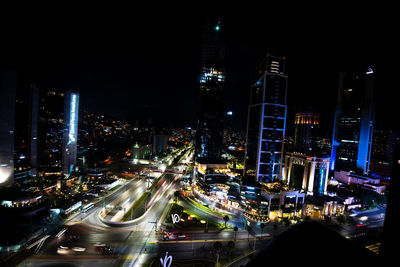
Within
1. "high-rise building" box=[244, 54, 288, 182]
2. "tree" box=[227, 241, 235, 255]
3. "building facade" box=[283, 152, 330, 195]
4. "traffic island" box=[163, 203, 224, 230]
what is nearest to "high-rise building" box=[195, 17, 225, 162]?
"high-rise building" box=[244, 54, 288, 182]

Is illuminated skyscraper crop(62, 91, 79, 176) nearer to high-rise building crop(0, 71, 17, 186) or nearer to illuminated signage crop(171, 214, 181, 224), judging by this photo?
high-rise building crop(0, 71, 17, 186)

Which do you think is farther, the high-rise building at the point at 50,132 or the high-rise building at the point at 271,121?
the high-rise building at the point at 50,132

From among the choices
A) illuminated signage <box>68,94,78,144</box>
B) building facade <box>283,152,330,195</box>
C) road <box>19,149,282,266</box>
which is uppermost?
illuminated signage <box>68,94,78,144</box>

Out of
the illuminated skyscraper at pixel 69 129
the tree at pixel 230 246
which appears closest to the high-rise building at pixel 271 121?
the tree at pixel 230 246

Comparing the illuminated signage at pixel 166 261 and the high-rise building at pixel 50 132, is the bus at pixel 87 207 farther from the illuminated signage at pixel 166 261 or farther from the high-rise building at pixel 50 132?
the high-rise building at pixel 50 132

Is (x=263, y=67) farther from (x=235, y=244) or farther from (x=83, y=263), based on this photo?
(x=83, y=263)

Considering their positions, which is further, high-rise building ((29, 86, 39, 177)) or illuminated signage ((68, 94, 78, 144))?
illuminated signage ((68, 94, 78, 144))

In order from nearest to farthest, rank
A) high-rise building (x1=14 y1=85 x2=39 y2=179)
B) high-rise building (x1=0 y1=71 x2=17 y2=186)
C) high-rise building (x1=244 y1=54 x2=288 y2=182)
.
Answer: high-rise building (x1=0 y1=71 x2=17 y2=186) < high-rise building (x1=14 y1=85 x2=39 y2=179) < high-rise building (x1=244 y1=54 x2=288 y2=182)
